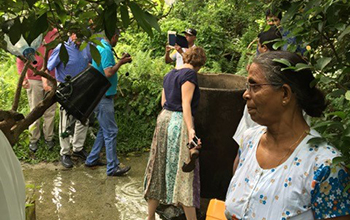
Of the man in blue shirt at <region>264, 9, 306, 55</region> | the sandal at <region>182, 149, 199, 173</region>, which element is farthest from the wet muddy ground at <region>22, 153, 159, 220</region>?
the man in blue shirt at <region>264, 9, 306, 55</region>

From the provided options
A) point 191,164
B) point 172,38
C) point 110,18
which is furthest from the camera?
point 172,38

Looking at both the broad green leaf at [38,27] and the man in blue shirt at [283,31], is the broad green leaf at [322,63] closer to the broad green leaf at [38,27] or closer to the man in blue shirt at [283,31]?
the man in blue shirt at [283,31]

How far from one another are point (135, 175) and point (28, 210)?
2.45 metres

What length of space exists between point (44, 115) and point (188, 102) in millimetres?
3079

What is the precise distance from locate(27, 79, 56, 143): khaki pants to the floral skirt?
8.40ft

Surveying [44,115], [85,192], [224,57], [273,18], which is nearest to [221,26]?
[224,57]

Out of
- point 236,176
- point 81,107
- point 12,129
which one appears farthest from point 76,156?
point 236,176

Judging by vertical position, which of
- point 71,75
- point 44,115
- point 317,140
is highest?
point 317,140

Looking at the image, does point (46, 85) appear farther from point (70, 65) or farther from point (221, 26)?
point (221, 26)

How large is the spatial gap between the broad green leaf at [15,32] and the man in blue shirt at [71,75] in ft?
13.1

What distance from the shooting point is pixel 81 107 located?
4.20 m

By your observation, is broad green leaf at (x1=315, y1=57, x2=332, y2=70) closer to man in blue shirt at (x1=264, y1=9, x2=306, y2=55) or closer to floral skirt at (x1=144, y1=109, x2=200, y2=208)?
man in blue shirt at (x1=264, y1=9, x2=306, y2=55)

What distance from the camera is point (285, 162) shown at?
7.73 feet

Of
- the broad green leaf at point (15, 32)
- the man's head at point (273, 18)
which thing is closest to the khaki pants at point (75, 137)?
the man's head at point (273, 18)
